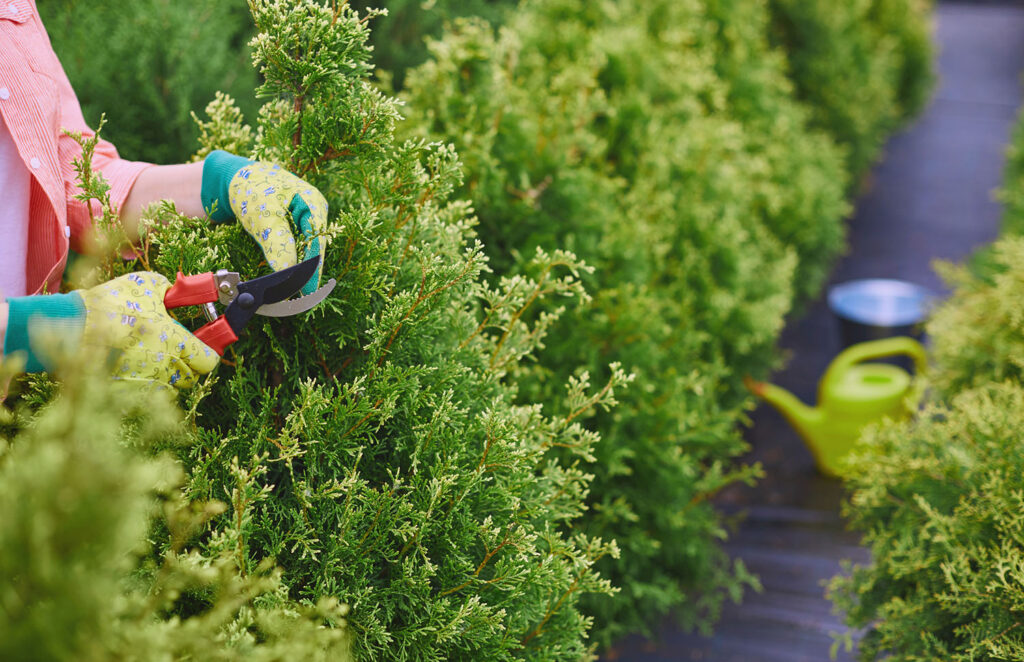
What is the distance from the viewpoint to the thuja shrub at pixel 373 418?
1546 mm

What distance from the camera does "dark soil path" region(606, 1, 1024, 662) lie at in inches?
125

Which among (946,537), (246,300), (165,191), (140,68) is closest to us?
(246,300)

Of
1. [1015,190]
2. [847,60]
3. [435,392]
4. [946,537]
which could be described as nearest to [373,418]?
[435,392]

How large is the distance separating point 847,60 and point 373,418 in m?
6.09

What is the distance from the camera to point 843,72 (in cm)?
642

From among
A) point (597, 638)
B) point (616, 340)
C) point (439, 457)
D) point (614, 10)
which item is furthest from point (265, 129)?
point (614, 10)

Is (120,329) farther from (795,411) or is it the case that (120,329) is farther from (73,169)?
(795,411)

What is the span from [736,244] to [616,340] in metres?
1.08

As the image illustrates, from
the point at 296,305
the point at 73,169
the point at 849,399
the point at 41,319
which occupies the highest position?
the point at 849,399

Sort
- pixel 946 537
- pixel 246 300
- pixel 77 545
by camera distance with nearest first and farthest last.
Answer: pixel 77 545, pixel 246 300, pixel 946 537

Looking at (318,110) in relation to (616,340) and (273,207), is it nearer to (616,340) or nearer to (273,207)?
(273,207)

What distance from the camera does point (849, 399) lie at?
13.5ft

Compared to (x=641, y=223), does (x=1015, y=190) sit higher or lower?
higher

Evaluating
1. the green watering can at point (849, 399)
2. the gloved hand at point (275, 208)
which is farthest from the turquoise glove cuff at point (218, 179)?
the green watering can at point (849, 399)
